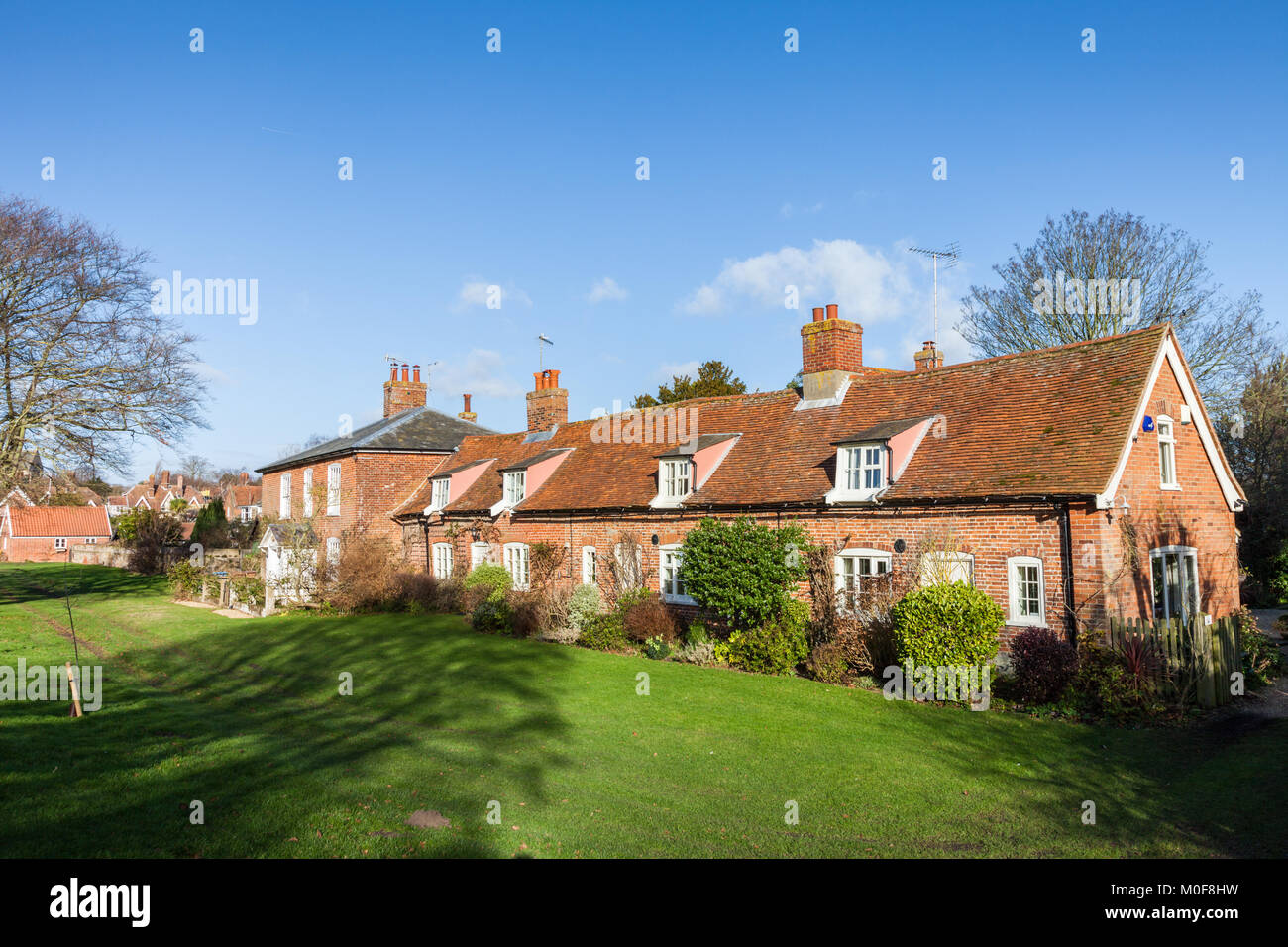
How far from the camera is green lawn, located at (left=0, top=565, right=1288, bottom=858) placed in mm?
7844

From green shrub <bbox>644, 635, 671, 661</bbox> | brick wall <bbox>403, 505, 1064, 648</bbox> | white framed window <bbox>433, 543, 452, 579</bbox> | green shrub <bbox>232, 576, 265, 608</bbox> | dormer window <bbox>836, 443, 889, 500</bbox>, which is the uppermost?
dormer window <bbox>836, 443, 889, 500</bbox>

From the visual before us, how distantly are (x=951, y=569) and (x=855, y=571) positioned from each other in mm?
2412

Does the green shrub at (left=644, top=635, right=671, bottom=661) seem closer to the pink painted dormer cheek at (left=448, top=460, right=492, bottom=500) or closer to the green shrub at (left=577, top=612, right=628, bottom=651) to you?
the green shrub at (left=577, top=612, right=628, bottom=651)

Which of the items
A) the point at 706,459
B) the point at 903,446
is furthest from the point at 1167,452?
the point at 706,459

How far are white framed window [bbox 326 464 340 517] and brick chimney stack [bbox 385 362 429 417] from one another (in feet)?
18.0

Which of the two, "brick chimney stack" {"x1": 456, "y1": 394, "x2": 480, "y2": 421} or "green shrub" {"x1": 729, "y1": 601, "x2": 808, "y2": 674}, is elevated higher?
"brick chimney stack" {"x1": 456, "y1": 394, "x2": 480, "y2": 421}

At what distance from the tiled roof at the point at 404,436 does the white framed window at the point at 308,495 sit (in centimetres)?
63

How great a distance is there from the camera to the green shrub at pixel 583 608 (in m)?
22.2

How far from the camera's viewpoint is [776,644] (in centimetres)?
1780

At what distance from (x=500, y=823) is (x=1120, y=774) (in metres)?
8.22

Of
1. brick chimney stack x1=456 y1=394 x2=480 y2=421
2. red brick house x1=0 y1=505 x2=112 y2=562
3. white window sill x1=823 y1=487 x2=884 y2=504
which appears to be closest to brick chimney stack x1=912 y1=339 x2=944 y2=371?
white window sill x1=823 y1=487 x2=884 y2=504

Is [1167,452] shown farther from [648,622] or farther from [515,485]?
[515,485]

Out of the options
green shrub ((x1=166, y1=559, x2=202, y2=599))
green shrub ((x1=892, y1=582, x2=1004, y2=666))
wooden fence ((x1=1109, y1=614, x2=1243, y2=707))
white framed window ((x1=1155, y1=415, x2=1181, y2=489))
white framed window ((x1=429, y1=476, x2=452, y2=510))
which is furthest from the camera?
white framed window ((x1=429, y1=476, x2=452, y2=510))

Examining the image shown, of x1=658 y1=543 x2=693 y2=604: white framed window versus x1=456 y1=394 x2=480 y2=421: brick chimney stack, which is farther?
x1=456 y1=394 x2=480 y2=421: brick chimney stack
